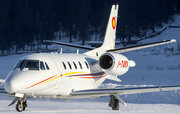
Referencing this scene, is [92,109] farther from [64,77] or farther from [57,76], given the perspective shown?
[57,76]

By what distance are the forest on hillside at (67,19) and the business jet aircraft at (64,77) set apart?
4817 cm

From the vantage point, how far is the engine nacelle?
15031 millimetres

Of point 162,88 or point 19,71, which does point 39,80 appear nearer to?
point 19,71

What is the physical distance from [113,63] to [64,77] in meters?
2.26

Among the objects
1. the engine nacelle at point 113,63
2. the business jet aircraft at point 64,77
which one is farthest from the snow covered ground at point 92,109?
the engine nacelle at point 113,63

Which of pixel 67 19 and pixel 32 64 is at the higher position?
pixel 67 19

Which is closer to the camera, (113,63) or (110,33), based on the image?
(113,63)

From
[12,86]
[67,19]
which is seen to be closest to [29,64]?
[12,86]

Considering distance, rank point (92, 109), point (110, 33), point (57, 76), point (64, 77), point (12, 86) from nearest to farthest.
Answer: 1. point (12, 86)
2. point (57, 76)
3. point (64, 77)
4. point (92, 109)
5. point (110, 33)

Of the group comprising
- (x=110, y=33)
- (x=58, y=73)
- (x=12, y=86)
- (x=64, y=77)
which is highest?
(x=110, y=33)

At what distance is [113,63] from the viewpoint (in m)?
15.0

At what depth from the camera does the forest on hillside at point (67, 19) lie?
244 ft

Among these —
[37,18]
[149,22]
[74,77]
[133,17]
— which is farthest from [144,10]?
[74,77]

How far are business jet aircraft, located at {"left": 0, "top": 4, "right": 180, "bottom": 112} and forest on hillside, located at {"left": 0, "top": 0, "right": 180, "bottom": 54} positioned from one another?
158 feet
